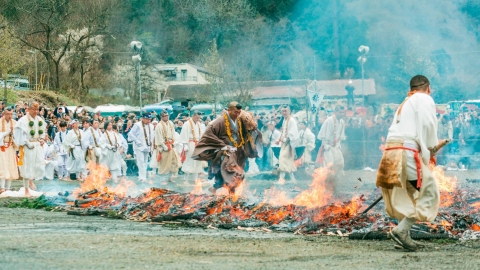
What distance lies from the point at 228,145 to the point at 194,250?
589cm

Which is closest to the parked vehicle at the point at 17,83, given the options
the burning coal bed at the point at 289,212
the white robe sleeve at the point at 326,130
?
the white robe sleeve at the point at 326,130

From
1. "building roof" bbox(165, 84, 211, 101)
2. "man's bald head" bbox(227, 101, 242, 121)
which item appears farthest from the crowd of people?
"building roof" bbox(165, 84, 211, 101)

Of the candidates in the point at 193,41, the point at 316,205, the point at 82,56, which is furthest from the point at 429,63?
the point at 193,41

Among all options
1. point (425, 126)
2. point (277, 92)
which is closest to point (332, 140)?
point (425, 126)

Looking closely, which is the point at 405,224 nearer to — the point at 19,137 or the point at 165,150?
the point at 19,137

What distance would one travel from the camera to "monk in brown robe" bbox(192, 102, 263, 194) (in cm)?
1318

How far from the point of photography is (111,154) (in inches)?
837

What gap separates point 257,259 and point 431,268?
160 cm

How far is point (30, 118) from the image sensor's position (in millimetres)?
15797

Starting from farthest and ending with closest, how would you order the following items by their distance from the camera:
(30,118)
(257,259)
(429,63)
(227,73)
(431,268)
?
1. (227,73)
2. (429,63)
3. (30,118)
4. (257,259)
5. (431,268)

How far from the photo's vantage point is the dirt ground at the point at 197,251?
22.0 feet

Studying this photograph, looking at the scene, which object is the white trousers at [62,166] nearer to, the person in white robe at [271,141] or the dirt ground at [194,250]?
the person in white robe at [271,141]

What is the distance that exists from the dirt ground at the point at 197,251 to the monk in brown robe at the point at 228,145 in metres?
3.48

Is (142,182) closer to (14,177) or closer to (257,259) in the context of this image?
(14,177)
